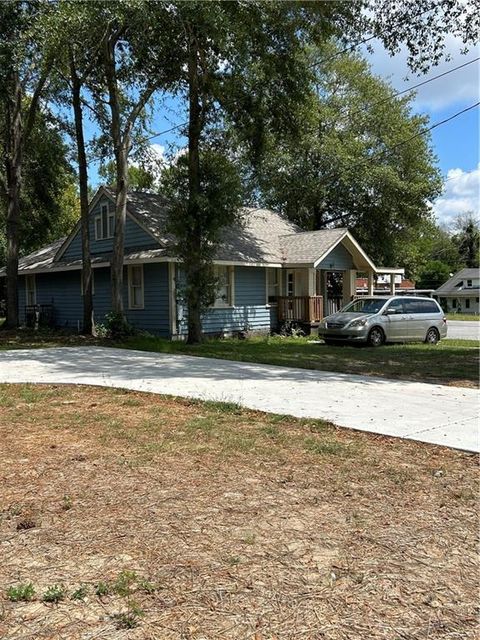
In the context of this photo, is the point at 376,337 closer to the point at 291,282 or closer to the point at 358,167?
the point at 291,282

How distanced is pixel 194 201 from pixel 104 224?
779cm

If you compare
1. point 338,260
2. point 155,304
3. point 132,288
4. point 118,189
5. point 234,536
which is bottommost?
point 234,536

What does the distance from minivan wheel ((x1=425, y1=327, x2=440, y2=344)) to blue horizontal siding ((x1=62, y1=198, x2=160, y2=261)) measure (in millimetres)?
9031

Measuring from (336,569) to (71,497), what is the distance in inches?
76.7

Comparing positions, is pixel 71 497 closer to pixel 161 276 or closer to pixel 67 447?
pixel 67 447

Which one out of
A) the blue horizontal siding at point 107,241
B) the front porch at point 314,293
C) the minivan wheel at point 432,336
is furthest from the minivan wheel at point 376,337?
the blue horizontal siding at point 107,241

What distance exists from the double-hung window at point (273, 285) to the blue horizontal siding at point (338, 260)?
66.3 inches

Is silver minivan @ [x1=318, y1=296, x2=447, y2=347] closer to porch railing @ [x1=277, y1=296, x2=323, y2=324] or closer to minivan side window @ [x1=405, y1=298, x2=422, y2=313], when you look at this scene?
minivan side window @ [x1=405, y1=298, x2=422, y2=313]

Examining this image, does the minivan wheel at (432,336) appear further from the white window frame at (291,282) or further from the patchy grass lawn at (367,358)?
the white window frame at (291,282)

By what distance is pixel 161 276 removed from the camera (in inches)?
731

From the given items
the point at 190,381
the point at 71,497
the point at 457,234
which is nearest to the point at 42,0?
the point at 190,381

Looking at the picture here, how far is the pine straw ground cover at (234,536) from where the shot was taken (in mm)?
2545

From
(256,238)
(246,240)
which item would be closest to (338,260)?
(256,238)

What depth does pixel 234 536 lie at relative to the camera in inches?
132
